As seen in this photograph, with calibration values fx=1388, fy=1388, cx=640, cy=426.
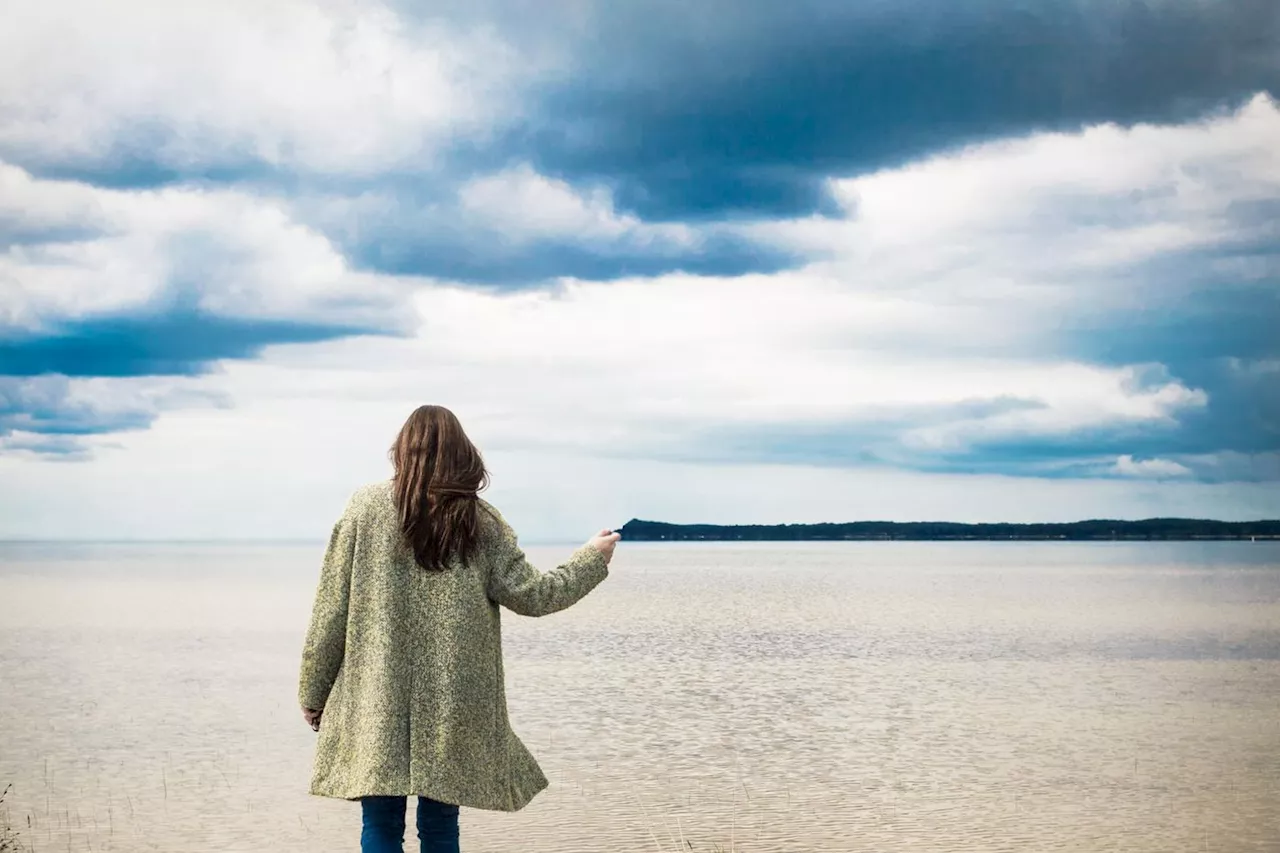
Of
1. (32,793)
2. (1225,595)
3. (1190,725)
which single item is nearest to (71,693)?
(32,793)

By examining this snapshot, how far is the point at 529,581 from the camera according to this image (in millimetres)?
5184

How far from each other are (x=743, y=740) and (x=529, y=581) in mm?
10502

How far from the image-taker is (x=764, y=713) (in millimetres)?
17688

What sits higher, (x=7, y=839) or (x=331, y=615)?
(x=331, y=615)

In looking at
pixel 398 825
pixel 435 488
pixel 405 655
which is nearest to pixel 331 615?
pixel 405 655

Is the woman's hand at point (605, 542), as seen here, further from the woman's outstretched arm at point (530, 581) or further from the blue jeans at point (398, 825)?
the blue jeans at point (398, 825)

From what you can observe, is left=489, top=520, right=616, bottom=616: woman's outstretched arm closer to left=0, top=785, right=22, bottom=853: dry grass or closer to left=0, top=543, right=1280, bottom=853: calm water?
left=0, top=543, right=1280, bottom=853: calm water

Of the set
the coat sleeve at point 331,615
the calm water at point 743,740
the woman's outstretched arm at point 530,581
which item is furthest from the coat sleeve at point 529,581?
the calm water at point 743,740

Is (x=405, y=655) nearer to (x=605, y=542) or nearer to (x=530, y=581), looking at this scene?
(x=530, y=581)

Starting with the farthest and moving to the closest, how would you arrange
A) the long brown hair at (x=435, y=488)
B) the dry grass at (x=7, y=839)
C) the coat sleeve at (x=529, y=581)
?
1. the dry grass at (x=7, y=839)
2. the coat sleeve at (x=529, y=581)
3. the long brown hair at (x=435, y=488)

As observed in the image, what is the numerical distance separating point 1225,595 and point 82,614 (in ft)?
147

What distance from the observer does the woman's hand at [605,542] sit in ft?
17.6

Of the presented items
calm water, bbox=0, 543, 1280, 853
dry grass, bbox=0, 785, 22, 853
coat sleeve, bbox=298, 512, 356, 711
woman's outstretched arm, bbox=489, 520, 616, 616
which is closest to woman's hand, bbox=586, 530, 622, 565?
woman's outstretched arm, bbox=489, 520, 616, 616

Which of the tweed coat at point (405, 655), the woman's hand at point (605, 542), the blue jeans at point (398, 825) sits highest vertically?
the woman's hand at point (605, 542)
